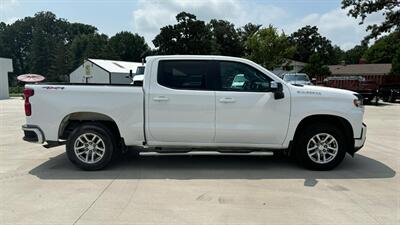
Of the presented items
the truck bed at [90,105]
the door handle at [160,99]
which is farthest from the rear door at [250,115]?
the truck bed at [90,105]

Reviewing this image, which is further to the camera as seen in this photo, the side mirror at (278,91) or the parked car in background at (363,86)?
the parked car in background at (363,86)

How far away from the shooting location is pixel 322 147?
6906mm

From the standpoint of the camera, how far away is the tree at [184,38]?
79062mm

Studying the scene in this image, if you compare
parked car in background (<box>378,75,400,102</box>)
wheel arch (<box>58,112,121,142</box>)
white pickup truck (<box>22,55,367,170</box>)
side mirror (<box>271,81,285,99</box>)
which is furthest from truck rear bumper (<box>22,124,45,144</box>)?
parked car in background (<box>378,75,400,102</box>)

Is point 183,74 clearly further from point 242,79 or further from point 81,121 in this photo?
point 81,121

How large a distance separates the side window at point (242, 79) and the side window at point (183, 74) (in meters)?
0.33

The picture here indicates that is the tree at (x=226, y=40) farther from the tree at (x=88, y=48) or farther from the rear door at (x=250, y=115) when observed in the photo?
the rear door at (x=250, y=115)

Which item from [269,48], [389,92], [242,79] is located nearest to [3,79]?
[269,48]

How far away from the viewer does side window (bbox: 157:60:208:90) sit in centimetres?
680

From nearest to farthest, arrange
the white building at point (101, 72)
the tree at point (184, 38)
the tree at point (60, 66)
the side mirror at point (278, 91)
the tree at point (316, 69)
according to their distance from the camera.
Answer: the side mirror at point (278, 91), the white building at point (101, 72), the tree at point (316, 69), the tree at point (184, 38), the tree at point (60, 66)

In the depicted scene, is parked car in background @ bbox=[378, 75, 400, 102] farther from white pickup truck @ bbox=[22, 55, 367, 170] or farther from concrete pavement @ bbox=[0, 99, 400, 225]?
white pickup truck @ bbox=[22, 55, 367, 170]

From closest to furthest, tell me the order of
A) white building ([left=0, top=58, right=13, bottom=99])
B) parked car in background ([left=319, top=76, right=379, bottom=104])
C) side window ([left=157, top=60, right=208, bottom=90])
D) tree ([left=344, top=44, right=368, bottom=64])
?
side window ([left=157, top=60, right=208, bottom=90]) < parked car in background ([left=319, top=76, right=379, bottom=104]) < white building ([left=0, top=58, right=13, bottom=99]) < tree ([left=344, top=44, right=368, bottom=64])

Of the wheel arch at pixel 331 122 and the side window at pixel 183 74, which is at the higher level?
the side window at pixel 183 74

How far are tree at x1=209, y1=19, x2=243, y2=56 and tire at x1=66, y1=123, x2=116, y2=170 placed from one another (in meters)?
81.6
